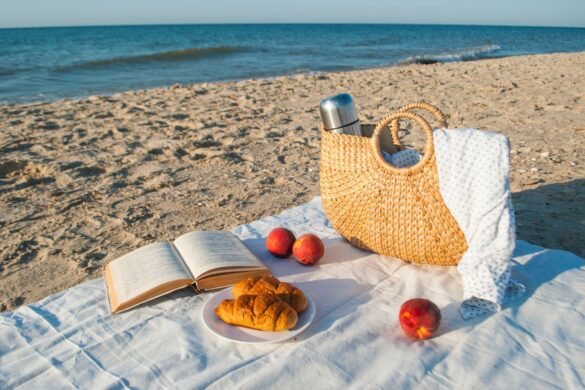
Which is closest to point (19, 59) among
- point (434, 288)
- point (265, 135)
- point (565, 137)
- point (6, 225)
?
point (265, 135)

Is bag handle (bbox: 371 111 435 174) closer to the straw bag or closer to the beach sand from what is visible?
the straw bag

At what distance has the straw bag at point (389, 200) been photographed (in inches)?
67.7

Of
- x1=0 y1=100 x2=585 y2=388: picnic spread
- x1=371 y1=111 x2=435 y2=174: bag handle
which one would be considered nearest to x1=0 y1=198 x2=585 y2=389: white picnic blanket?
x1=0 y1=100 x2=585 y2=388: picnic spread

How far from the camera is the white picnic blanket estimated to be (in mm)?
1302

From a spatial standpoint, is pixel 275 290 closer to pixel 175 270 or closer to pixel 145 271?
pixel 175 270

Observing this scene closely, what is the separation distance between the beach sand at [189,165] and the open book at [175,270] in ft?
2.41

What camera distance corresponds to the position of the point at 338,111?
6.37 ft

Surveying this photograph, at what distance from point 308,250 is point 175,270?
1.67 ft

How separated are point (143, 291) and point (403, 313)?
2.78 ft

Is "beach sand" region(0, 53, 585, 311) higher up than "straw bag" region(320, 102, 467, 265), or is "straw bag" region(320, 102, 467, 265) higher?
"straw bag" region(320, 102, 467, 265)

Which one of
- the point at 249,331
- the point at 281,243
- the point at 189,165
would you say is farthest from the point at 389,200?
the point at 189,165

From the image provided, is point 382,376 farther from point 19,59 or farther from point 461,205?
point 19,59

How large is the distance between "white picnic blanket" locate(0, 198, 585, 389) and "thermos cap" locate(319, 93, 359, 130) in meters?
0.61

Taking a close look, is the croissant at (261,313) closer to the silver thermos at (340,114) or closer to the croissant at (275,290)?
the croissant at (275,290)
